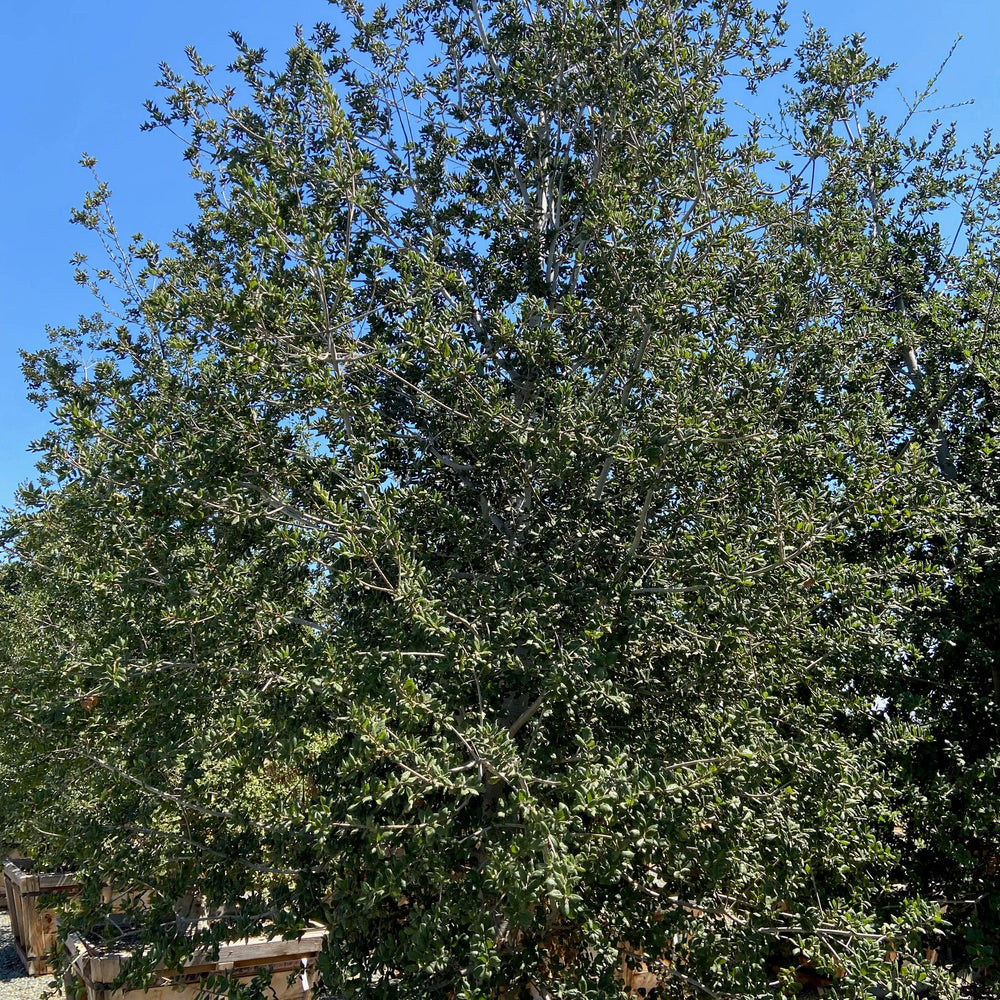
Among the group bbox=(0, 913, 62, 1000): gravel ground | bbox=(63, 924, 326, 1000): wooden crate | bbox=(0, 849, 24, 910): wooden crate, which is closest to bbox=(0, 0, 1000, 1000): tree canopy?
bbox=(63, 924, 326, 1000): wooden crate

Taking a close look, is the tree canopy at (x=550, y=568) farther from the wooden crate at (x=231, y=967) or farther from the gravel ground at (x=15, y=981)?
the gravel ground at (x=15, y=981)

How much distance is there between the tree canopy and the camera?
4.73 metres

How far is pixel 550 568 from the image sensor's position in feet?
18.5

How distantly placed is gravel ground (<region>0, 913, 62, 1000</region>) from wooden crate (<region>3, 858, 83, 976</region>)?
0.12 m

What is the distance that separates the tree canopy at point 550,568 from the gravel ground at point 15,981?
6.13m

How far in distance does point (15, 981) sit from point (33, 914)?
32.9 inches

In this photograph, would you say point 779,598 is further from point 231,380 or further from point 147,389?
point 147,389

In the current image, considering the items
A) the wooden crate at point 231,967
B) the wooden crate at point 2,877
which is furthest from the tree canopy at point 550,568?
the wooden crate at point 2,877

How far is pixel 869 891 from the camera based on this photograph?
562cm

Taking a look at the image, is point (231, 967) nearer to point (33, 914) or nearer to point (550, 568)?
point (550, 568)

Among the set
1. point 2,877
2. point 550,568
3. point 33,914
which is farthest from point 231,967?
point 2,877

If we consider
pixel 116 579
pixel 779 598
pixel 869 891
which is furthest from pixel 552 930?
pixel 116 579

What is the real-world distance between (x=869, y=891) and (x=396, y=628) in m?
3.72

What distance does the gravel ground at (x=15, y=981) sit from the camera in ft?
35.3
